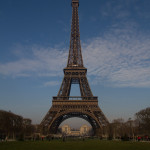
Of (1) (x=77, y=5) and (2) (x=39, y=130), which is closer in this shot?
(2) (x=39, y=130)

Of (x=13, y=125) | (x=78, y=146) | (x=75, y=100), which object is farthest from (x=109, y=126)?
(x=78, y=146)

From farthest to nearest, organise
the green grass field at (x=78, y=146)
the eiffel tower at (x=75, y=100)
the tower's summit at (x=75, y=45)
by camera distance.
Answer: the tower's summit at (x=75, y=45), the eiffel tower at (x=75, y=100), the green grass field at (x=78, y=146)

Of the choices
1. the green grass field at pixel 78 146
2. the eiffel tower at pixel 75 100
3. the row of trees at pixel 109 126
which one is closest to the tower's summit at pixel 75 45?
the eiffel tower at pixel 75 100

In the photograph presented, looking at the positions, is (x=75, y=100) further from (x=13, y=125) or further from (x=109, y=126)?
(x=13, y=125)

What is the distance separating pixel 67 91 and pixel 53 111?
30.6 ft

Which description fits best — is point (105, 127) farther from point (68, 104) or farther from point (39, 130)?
point (39, 130)

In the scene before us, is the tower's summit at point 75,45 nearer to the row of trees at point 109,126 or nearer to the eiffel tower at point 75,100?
the eiffel tower at point 75,100

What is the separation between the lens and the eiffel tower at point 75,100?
198 ft

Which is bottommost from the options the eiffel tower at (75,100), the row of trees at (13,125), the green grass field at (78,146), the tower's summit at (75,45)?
the green grass field at (78,146)

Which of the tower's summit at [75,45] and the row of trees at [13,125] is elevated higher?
the tower's summit at [75,45]

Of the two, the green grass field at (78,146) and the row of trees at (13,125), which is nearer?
the green grass field at (78,146)

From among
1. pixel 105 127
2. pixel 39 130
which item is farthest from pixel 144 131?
pixel 39 130

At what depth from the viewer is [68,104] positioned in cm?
6350

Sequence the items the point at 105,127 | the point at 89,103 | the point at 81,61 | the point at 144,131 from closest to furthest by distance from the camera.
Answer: the point at 144,131 < the point at 105,127 < the point at 89,103 < the point at 81,61
